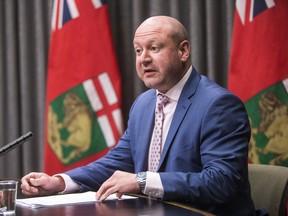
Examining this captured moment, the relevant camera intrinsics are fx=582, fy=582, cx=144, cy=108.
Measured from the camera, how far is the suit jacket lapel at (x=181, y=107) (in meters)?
2.37

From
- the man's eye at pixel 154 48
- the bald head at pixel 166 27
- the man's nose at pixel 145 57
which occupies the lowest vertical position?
the man's nose at pixel 145 57

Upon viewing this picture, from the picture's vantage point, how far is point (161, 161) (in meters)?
2.37

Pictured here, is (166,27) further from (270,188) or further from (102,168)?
(270,188)

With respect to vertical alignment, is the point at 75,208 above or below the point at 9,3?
below

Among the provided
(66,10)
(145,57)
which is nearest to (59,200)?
(145,57)

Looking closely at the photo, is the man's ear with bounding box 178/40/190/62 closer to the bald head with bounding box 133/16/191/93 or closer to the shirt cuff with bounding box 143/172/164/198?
the bald head with bounding box 133/16/191/93

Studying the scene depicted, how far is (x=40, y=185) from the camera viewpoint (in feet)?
7.49

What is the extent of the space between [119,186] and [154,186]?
0.13 meters

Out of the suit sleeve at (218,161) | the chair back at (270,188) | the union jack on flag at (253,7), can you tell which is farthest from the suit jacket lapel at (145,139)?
the union jack on flag at (253,7)

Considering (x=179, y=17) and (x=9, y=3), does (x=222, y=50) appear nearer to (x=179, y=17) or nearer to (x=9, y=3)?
(x=179, y=17)

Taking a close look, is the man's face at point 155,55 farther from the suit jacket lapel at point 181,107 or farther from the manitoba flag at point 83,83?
the manitoba flag at point 83,83

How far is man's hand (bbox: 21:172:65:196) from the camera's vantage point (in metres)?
2.28

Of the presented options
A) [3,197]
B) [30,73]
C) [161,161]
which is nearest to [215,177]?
[161,161]

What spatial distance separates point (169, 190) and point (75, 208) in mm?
344
